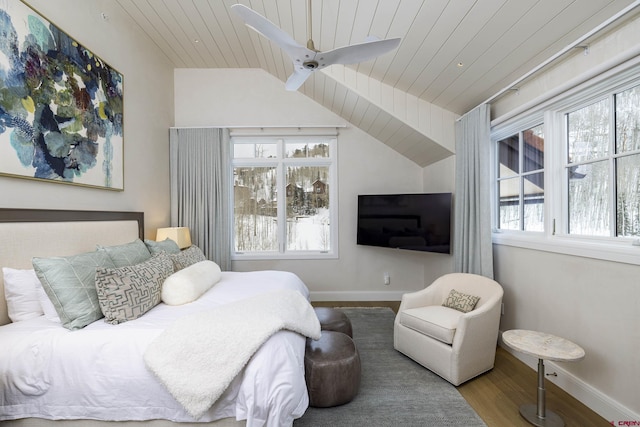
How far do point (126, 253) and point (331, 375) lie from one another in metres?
1.81

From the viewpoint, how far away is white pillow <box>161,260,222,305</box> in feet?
6.59

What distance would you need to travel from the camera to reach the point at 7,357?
4.61 feet

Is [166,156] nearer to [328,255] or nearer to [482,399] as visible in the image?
[328,255]

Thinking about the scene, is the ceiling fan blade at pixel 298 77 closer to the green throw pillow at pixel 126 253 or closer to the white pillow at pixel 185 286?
the white pillow at pixel 185 286

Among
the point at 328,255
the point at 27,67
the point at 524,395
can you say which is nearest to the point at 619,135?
the point at 524,395

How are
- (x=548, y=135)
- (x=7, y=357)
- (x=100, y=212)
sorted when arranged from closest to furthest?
(x=7, y=357)
(x=548, y=135)
(x=100, y=212)

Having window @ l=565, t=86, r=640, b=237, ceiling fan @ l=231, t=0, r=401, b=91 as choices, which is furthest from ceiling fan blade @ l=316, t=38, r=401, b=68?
window @ l=565, t=86, r=640, b=237

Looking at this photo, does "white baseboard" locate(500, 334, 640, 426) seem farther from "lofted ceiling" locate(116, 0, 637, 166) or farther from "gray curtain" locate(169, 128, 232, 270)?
"gray curtain" locate(169, 128, 232, 270)

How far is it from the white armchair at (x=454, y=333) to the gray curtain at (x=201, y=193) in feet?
8.35

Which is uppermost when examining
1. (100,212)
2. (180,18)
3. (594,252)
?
(180,18)

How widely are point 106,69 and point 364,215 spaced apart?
3.20 metres

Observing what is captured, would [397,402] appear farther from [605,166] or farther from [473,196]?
[605,166]

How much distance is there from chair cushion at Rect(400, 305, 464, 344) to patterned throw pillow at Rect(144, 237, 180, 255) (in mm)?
2282

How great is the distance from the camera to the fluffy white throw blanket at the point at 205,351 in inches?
52.4
